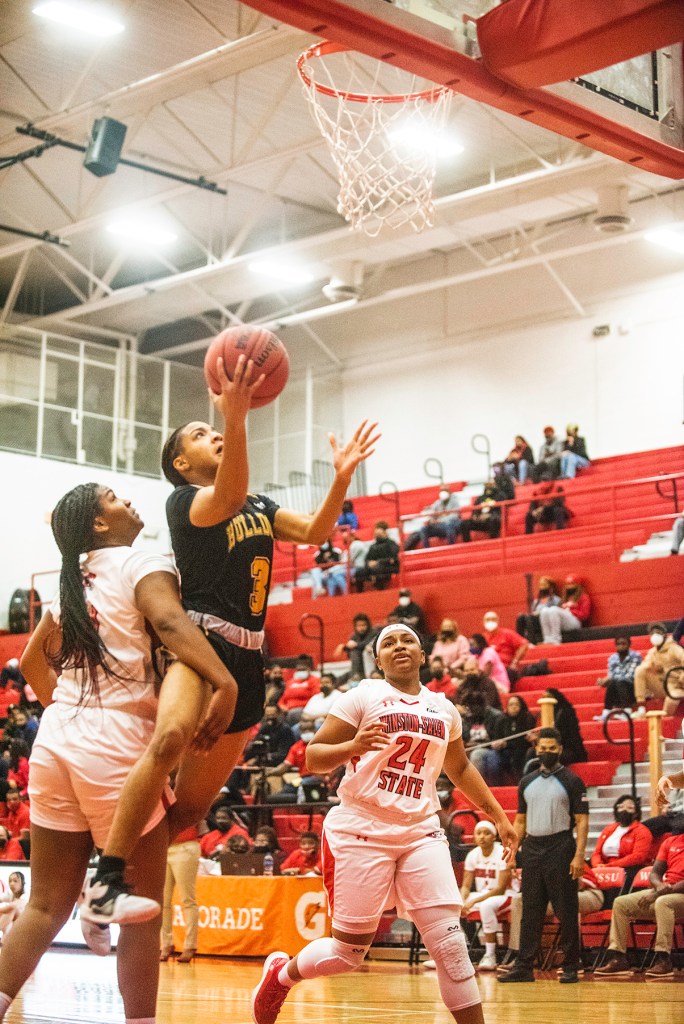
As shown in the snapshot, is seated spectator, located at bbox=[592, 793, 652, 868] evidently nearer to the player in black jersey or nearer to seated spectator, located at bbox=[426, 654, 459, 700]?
seated spectator, located at bbox=[426, 654, 459, 700]

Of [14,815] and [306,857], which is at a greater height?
[14,815]

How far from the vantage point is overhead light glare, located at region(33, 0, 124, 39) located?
55.5 feet

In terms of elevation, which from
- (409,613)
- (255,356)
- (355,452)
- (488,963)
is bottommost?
(488,963)

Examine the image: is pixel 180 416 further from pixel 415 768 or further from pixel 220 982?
pixel 415 768

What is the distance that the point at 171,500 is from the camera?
5.19 meters

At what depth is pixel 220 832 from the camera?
15.0 m

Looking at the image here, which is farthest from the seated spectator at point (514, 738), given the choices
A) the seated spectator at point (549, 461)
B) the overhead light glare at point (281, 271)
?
the overhead light glare at point (281, 271)

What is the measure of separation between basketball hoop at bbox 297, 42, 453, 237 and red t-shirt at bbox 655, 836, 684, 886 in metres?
6.76

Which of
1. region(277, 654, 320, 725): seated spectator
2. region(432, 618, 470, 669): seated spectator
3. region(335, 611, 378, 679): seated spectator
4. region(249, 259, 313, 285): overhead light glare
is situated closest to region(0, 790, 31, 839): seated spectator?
region(277, 654, 320, 725): seated spectator

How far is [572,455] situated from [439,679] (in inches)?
312

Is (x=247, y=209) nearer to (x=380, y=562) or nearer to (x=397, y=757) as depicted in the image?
(x=380, y=562)

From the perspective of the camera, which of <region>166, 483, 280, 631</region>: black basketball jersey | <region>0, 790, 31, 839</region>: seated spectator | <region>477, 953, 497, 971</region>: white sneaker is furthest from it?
<region>0, 790, 31, 839</region>: seated spectator

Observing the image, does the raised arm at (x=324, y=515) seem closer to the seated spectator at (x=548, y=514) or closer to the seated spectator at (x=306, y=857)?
the seated spectator at (x=306, y=857)

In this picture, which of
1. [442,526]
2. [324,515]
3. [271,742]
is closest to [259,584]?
[324,515]
